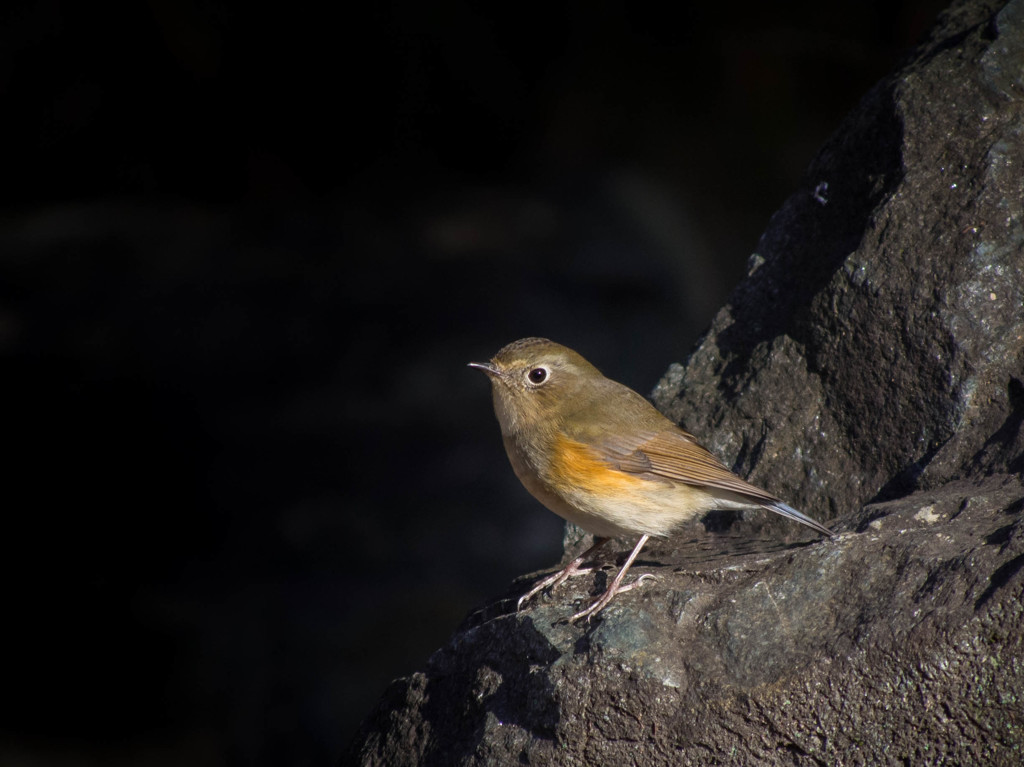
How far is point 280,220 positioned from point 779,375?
4291mm

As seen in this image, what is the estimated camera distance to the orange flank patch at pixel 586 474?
3.80 metres

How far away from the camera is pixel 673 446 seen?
3.97 m

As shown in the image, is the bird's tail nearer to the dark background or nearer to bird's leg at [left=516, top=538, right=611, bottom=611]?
bird's leg at [left=516, top=538, right=611, bottom=611]

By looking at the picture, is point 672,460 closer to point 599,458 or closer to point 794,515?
point 599,458

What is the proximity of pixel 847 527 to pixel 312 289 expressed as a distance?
493 cm

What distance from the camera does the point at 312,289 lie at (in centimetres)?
732

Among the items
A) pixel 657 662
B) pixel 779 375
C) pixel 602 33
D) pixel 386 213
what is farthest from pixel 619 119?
pixel 657 662

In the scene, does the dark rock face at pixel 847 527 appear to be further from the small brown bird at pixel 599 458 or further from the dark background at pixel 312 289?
the dark background at pixel 312 289

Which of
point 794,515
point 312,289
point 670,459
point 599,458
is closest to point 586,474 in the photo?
A: point 599,458

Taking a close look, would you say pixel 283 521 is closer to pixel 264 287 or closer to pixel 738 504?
pixel 264 287

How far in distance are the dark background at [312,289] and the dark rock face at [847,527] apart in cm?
247

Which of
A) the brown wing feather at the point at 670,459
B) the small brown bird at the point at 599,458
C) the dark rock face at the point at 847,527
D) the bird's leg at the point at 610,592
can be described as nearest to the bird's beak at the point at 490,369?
the small brown bird at the point at 599,458

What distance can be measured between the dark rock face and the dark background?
97.1 inches

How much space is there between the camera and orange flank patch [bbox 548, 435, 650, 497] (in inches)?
150
